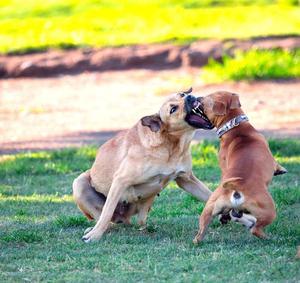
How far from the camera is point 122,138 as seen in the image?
30.9ft

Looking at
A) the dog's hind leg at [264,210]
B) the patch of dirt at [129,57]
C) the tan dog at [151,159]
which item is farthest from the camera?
the patch of dirt at [129,57]

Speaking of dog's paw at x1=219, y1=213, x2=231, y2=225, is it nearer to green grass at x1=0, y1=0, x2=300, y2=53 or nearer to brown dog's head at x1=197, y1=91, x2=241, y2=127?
brown dog's head at x1=197, y1=91, x2=241, y2=127

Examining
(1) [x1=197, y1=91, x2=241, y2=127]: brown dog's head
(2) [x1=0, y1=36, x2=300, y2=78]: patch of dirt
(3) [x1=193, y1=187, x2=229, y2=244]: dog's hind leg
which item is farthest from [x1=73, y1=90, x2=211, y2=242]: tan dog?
(2) [x1=0, y1=36, x2=300, y2=78]: patch of dirt

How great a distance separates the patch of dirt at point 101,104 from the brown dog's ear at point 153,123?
516 cm


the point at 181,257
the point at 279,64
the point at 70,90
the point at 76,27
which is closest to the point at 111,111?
the point at 70,90

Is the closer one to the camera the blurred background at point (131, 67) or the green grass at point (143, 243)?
the green grass at point (143, 243)

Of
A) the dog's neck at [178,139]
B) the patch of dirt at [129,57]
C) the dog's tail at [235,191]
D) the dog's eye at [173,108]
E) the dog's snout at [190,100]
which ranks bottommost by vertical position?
the patch of dirt at [129,57]

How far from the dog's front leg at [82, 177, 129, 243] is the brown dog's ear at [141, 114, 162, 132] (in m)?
0.54

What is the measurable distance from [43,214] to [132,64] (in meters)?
9.30

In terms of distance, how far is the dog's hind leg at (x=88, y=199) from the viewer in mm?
9469

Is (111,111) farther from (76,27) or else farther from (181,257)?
(181,257)

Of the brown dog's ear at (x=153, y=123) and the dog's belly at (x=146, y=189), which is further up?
the brown dog's ear at (x=153, y=123)

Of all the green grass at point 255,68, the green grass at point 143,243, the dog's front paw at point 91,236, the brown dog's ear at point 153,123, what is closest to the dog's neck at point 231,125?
the brown dog's ear at point 153,123

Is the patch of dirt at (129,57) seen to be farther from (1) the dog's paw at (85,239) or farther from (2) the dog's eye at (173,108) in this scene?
(1) the dog's paw at (85,239)
